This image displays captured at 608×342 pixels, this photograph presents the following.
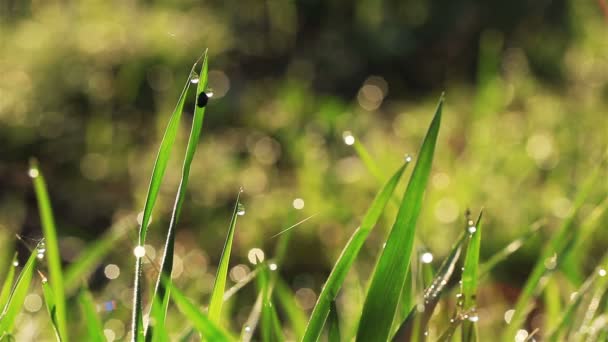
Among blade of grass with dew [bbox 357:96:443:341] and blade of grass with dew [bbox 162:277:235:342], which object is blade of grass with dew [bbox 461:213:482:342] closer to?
blade of grass with dew [bbox 357:96:443:341]

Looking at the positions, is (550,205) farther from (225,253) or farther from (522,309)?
(225,253)

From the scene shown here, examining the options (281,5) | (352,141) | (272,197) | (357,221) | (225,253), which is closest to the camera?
(225,253)

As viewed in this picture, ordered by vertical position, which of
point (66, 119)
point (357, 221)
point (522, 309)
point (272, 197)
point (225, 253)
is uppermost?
point (66, 119)

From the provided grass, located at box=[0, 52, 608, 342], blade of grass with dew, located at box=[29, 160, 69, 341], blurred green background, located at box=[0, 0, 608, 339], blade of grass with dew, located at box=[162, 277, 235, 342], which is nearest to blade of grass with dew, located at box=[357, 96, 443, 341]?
grass, located at box=[0, 52, 608, 342]

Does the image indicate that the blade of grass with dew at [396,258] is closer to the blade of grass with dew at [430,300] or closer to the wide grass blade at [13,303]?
the blade of grass with dew at [430,300]

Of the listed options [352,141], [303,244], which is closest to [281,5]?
[303,244]

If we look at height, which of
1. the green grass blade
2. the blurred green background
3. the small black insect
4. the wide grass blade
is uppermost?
the blurred green background

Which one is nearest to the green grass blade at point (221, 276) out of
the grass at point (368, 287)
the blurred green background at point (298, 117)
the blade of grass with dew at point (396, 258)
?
the grass at point (368, 287)
